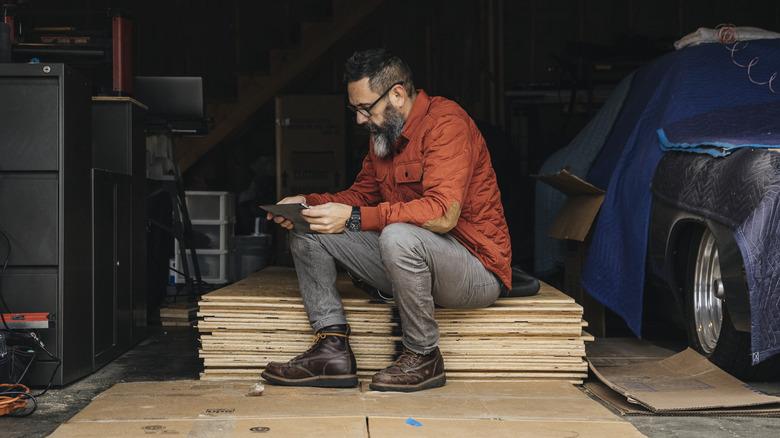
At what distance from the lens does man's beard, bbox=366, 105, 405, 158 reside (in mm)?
3607

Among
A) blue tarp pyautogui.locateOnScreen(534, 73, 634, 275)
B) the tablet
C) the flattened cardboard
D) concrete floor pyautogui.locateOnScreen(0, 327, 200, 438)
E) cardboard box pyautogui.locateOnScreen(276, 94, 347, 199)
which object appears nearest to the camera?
concrete floor pyautogui.locateOnScreen(0, 327, 200, 438)

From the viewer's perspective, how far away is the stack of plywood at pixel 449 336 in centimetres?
372

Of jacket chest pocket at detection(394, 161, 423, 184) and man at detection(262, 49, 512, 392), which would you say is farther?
jacket chest pocket at detection(394, 161, 423, 184)

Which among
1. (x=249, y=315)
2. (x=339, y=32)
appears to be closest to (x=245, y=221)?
(x=339, y=32)

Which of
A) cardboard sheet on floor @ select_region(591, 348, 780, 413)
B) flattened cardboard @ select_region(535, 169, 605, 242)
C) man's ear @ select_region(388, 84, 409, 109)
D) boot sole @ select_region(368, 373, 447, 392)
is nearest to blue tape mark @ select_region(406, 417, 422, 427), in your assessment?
boot sole @ select_region(368, 373, 447, 392)

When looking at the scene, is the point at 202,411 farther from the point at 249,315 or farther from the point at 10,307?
the point at 10,307

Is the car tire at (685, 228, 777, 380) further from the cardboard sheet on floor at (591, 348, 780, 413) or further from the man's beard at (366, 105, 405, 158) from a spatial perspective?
the man's beard at (366, 105, 405, 158)

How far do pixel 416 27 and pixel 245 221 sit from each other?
3.26 metres

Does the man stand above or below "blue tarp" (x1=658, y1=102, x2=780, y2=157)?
below

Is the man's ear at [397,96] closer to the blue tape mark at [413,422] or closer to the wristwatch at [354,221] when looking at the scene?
the wristwatch at [354,221]

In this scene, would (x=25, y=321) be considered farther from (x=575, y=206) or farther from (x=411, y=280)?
(x=575, y=206)

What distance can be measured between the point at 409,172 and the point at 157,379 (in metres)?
1.33

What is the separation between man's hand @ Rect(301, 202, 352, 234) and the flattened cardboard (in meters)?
1.68

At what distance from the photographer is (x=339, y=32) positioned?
9.67 m
